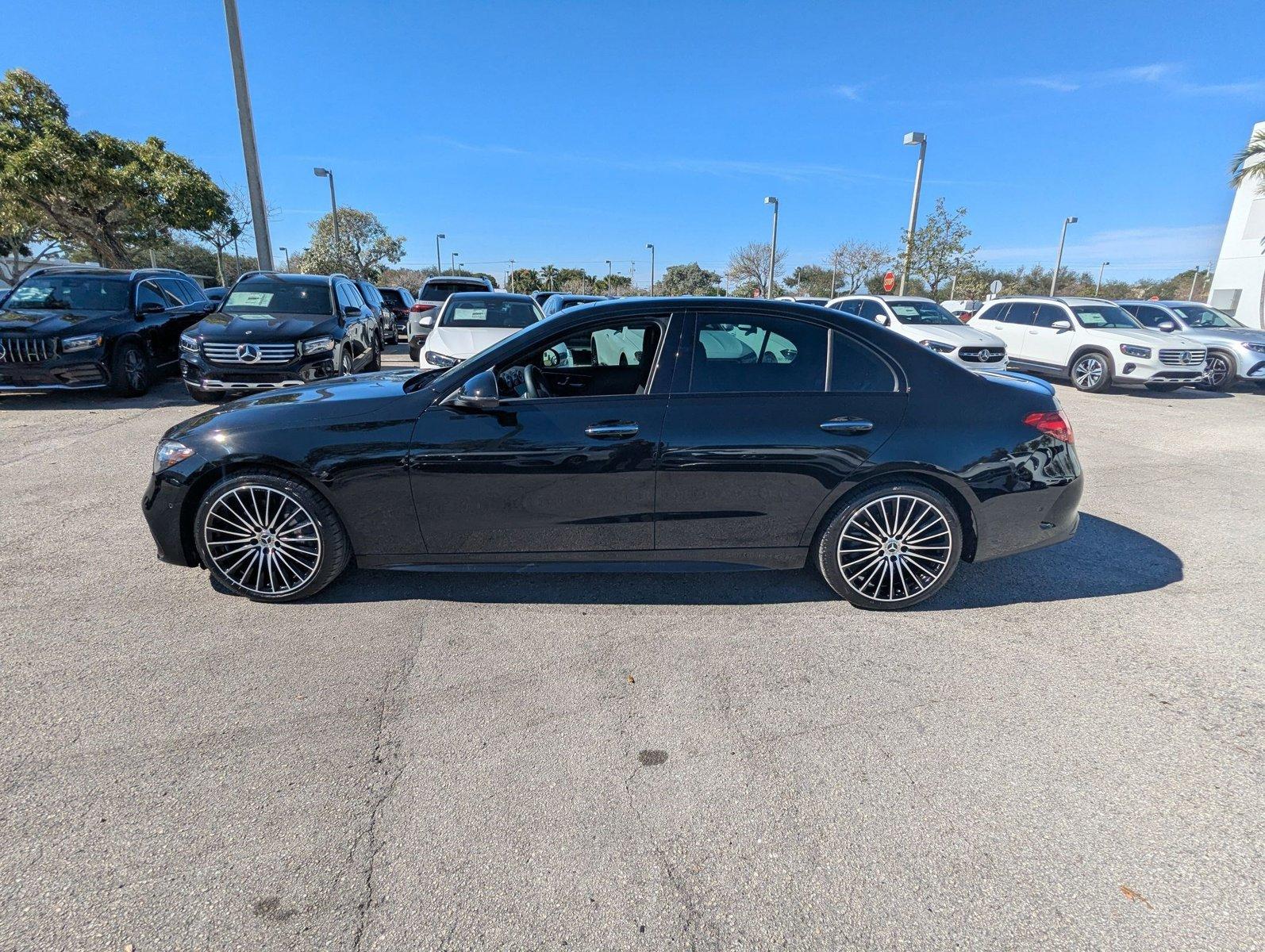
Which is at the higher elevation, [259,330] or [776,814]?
[259,330]

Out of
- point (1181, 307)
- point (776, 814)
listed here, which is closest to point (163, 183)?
point (776, 814)

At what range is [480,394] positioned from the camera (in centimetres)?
307

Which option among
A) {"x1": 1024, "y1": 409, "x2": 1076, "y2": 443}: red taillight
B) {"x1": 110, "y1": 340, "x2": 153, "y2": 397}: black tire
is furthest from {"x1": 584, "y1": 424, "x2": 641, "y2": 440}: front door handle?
{"x1": 110, "y1": 340, "x2": 153, "y2": 397}: black tire

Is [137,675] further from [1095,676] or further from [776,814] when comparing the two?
[1095,676]

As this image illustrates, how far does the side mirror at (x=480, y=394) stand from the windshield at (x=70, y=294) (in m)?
9.01

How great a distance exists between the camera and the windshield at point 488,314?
9688 mm

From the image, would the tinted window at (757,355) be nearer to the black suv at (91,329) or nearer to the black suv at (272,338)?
the black suv at (272,338)

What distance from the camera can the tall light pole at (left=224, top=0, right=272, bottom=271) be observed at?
11953 mm

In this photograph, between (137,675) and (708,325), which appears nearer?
(137,675)

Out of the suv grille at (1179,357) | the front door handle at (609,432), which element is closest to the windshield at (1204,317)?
the suv grille at (1179,357)

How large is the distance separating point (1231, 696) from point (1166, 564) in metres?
1.67

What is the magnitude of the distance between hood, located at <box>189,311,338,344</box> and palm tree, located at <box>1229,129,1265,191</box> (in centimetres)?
2874

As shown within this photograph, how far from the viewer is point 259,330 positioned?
796cm

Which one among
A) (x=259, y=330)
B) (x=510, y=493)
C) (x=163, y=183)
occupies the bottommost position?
(x=510, y=493)
